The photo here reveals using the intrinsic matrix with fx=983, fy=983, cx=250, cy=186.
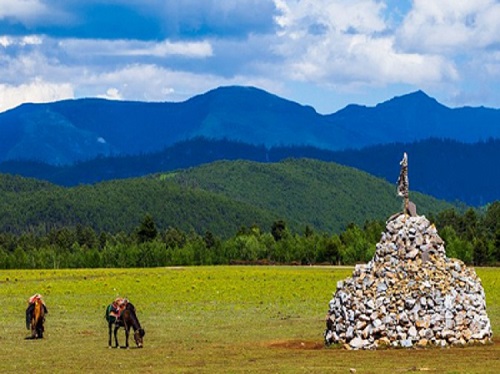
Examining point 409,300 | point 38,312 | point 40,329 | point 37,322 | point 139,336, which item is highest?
point 409,300

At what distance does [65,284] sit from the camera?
274 feet

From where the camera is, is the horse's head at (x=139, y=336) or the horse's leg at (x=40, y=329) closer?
the horse's head at (x=139, y=336)

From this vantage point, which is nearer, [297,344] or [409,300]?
[409,300]

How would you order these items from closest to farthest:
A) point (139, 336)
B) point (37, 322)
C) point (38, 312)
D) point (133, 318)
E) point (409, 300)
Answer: point (409, 300)
point (139, 336)
point (133, 318)
point (37, 322)
point (38, 312)

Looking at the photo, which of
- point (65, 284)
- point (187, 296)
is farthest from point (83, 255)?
point (187, 296)

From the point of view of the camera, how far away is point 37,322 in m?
41.0

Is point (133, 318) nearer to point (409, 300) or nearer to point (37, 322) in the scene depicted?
point (37, 322)

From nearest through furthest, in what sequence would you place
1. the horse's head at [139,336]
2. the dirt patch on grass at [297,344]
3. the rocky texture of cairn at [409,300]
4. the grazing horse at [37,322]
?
1. the rocky texture of cairn at [409,300]
2. the dirt patch on grass at [297,344]
3. the horse's head at [139,336]
4. the grazing horse at [37,322]

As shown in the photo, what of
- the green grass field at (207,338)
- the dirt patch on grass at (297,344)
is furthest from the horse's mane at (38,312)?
the dirt patch on grass at (297,344)

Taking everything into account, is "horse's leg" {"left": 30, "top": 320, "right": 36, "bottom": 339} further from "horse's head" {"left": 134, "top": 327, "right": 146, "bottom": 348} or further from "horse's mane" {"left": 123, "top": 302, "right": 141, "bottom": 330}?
"horse's head" {"left": 134, "top": 327, "right": 146, "bottom": 348}

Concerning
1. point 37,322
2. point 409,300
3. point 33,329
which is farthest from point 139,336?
point 409,300

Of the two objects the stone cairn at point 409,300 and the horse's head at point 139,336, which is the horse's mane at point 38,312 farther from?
the stone cairn at point 409,300

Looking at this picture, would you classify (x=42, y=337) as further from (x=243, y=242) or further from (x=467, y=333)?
(x=243, y=242)

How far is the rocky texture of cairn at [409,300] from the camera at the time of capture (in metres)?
36.2
